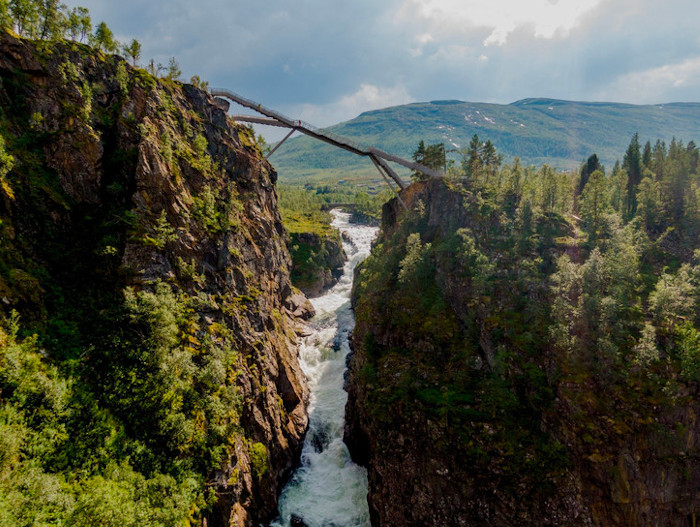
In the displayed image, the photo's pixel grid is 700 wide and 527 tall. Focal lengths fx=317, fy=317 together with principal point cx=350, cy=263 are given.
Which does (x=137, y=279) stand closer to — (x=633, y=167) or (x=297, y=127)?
(x=297, y=127)

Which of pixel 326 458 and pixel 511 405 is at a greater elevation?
pixel 511 405

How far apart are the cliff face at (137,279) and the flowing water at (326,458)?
262cm

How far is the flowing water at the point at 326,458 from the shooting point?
38.7 metres

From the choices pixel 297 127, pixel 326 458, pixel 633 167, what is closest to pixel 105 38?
pixel 297 127

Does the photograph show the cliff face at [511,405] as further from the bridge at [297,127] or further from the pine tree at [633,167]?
the pine tree at [633,167]

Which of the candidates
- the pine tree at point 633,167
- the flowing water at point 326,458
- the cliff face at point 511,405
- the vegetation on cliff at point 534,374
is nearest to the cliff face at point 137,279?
the flowing water at point 326,458

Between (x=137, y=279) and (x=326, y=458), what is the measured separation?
3556 cm

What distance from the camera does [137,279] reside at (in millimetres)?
A: 30547

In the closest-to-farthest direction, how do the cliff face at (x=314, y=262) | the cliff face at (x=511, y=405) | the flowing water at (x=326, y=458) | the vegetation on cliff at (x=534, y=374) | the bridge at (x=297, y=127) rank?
the cliff face at (x=511, y=405) → the vegetation on cliff at (x=534, y=374) → the flowing water at (x=326, y=458) → the bridge at (x=297, y=127) → the cliff face at (x=314, y=262)

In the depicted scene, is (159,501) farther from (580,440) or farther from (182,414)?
(580,440)

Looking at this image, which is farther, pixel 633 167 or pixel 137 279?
pixel 633 167

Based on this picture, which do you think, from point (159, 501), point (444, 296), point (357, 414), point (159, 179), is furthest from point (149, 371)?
point (444, 296)

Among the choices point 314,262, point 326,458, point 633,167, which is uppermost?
point 633,167

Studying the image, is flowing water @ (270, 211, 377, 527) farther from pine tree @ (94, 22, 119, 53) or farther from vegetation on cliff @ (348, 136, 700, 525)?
pine tree @ (94, 22, 119, 53)
